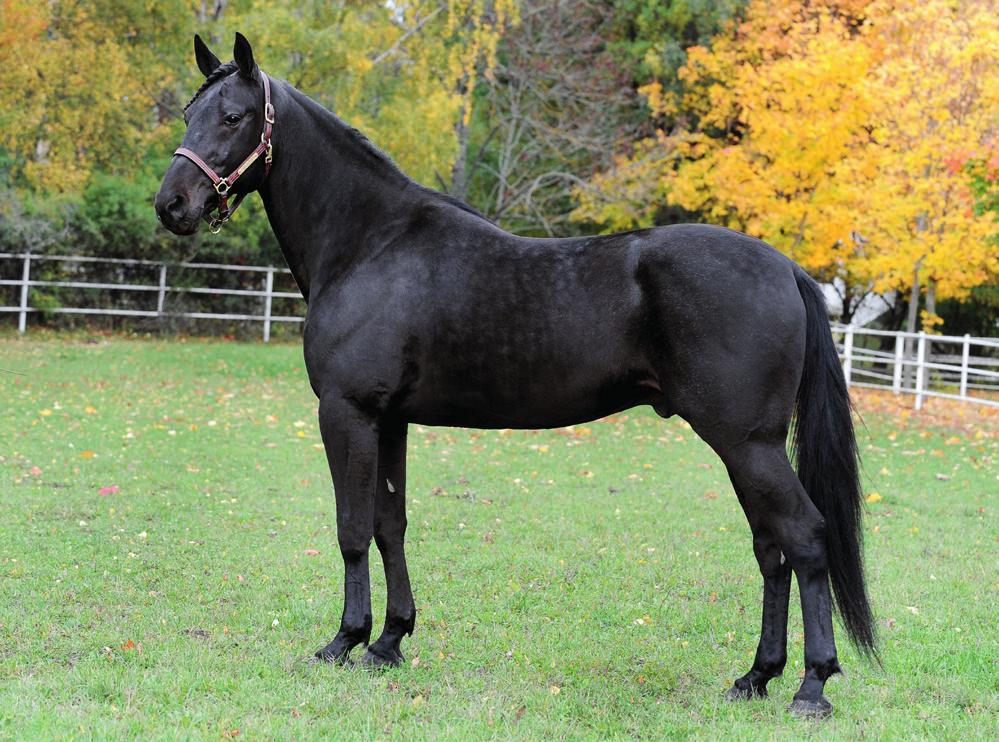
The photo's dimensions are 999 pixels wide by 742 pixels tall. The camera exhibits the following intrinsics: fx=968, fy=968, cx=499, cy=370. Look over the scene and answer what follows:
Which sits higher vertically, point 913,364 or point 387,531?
point 913,364

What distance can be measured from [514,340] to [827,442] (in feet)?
4.31

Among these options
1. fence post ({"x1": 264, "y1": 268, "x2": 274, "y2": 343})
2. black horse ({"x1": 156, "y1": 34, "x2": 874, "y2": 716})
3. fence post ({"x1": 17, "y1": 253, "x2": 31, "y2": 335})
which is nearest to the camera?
black horse ({"x1": 156, "y1": 34, "x2": 874, "y2": 716})

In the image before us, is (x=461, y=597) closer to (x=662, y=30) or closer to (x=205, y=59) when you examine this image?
(x=205, y=59)

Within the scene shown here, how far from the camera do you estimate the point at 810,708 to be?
3643mm

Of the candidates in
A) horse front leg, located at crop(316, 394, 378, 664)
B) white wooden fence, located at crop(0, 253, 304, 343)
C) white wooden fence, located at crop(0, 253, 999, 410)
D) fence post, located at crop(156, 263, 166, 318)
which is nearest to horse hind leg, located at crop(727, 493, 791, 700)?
horse front leg, located at crop(316, 394, 378, 664)

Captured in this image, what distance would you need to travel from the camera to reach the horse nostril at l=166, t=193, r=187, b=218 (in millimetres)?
3910

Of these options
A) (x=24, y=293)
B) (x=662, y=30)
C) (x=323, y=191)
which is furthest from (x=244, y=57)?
(x=662, y=30)

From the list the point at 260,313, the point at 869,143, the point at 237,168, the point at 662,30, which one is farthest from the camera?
the point at 260,313

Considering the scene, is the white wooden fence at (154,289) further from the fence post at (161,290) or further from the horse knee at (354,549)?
the horse knee at (354,549)

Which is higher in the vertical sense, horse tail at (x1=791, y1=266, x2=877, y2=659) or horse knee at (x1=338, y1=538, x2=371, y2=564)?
horse tail at (x1=791, y1=266, x2=877, y2=659)

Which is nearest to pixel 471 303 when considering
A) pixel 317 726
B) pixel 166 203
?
pixel 166 203

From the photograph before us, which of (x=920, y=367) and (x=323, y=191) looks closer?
(x=323, y=191)

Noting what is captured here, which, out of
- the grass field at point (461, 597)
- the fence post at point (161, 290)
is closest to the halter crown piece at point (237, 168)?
the grass field at point (461, 597)

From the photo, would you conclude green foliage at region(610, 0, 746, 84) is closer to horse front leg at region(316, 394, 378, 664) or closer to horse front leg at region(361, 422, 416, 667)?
horse front leg at region(361, 422, 416, 667)
